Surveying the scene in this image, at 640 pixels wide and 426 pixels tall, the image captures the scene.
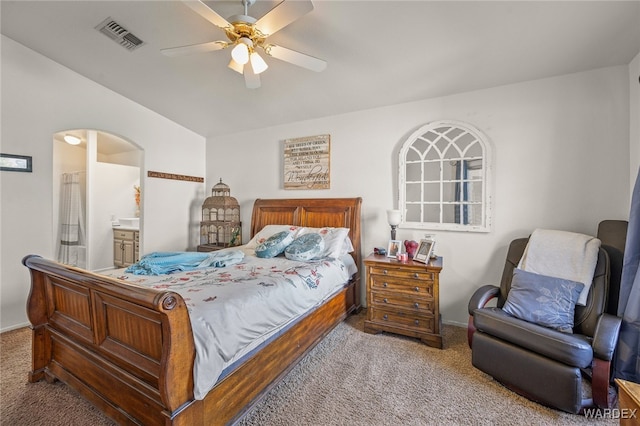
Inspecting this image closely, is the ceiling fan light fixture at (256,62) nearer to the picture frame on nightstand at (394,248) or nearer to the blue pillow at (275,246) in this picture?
the blue pillow at (275,246)

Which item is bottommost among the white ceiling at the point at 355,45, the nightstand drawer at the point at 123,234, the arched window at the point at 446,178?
the nightstand drawer at the point at 123,234

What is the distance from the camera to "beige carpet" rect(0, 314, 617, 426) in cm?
165

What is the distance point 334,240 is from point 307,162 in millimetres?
1298

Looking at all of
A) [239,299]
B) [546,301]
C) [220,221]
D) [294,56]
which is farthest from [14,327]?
[546,301]

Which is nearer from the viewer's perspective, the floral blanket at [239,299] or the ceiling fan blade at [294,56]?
the floral blanket at [239,299]

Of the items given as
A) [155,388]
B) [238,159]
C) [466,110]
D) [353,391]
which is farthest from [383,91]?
[155,388]

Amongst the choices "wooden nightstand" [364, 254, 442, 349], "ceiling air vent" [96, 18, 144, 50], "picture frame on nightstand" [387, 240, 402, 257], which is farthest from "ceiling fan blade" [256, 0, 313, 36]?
"picture frame on nightstand" [387, 240, 402, 257]

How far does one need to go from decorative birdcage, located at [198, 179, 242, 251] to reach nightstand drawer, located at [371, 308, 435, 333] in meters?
2.45

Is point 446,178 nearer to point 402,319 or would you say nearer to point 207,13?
point 402,319

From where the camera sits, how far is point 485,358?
6.54 feet

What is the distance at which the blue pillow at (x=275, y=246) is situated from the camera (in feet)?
9.50

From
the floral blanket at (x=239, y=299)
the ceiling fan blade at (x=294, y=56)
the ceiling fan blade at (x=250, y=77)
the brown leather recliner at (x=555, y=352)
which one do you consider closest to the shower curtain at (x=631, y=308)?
the brown leather recliner at (x=555, y=352)

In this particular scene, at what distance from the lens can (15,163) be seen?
9.25 ft

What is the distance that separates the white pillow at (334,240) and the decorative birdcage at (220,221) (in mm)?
1432
